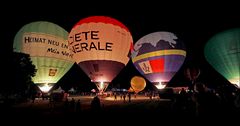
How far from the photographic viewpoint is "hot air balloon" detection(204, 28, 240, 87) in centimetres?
3062

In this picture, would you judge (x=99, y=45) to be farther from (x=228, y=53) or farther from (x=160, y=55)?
(x=228, y=53)

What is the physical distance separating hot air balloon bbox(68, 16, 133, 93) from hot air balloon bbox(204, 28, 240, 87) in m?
14.8

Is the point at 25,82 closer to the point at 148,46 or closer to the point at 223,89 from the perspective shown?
the point at 223,89

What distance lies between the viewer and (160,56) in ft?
104

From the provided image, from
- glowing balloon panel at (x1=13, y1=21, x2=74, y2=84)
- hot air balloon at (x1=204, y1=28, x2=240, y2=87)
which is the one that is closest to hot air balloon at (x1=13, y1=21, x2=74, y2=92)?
glowing balloon panel at (x1=13, y1=21, x2=74, y2=84)

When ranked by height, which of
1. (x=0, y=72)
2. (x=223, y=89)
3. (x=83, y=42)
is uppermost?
(x=83, y=42)

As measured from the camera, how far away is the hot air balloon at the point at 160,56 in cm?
3189

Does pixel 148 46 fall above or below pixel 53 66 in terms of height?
above

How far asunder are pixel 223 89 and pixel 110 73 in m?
18.4

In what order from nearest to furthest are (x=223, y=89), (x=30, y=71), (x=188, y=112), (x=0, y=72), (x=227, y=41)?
(x=223, y=89)
(x=188, y=112)
(x=0, y=72)
(x=30, y=71)
(x=227, y=41)

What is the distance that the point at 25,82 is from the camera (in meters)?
19.3

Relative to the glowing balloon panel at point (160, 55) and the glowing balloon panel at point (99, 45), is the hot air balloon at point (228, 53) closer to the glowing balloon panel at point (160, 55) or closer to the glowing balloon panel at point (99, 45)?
the glowing balloon panel at point (160, 55)

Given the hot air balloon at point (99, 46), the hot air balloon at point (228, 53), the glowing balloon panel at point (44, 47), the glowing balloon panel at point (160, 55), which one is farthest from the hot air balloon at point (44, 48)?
the hot air balloon at point (228, 53)

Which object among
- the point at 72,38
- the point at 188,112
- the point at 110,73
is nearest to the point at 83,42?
the point at 72,38
